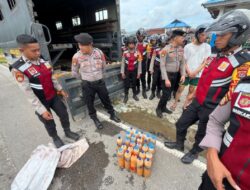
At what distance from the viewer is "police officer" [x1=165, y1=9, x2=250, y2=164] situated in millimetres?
1163

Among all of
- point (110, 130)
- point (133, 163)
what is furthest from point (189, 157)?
point (110, 130)

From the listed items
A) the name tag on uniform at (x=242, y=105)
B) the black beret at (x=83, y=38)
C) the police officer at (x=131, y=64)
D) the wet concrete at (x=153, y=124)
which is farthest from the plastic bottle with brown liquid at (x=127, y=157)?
the police officer at (x=131, y=64)

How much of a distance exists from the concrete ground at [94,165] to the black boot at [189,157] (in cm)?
7

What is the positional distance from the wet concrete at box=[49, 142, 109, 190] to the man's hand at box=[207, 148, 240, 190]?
57.8 inches

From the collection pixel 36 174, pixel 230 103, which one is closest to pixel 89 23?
pixel 36 174

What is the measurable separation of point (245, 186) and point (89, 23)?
21.9ft

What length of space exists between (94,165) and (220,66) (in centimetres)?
217

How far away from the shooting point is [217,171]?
0.86m

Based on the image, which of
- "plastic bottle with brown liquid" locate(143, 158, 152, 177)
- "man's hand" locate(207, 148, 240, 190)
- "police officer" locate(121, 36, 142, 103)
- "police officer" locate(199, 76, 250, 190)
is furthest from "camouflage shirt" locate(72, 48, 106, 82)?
"man's hand" locate(207, 148, 240, 190)

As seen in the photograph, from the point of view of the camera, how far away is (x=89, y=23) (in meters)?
5.91

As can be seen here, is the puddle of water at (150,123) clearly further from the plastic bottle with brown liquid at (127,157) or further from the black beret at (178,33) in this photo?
the black beret at (178,33)

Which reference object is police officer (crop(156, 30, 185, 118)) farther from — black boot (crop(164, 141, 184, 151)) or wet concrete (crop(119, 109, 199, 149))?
black boot (crop(164, 141, 184, 151))

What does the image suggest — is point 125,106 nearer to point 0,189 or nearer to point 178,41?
point 178,41

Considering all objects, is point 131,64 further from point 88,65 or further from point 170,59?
point 88,65
